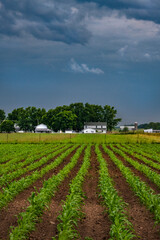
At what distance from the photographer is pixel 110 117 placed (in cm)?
12756

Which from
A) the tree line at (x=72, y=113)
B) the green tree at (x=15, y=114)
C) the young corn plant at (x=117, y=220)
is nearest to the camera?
the young corn plant at (x=117, y=220)

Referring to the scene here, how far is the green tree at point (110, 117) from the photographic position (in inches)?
4993

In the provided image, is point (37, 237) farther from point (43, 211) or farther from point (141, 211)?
point (141, 211)

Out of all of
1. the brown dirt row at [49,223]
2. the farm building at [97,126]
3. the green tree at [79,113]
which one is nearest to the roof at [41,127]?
the green tree at [79,113]

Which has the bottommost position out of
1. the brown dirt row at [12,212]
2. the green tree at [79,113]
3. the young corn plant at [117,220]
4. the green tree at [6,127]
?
the brown dirt row at [12,212]

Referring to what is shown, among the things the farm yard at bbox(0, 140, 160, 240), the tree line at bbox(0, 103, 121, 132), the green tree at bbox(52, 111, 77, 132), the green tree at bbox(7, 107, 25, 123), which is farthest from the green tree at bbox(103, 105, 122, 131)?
the farm yard at bbox(0, 140, 160, 240)

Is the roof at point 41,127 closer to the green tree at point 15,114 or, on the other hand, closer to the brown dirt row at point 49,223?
the green tree at point 15,114

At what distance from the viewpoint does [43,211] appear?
25.4 ft

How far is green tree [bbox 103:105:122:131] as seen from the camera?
12681 cm

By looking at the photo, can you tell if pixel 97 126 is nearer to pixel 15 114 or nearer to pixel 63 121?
pixel 63 121

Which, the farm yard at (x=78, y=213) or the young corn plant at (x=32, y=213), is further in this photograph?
the farm yard at (x=78, y=213)

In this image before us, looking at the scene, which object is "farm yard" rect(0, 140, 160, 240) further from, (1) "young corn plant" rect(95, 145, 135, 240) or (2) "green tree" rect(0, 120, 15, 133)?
(2) "green tree" rect(0, 120, 15, 133)

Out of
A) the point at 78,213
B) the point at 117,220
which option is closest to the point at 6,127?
the point at 78,213

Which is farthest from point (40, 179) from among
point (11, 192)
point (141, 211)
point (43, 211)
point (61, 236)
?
point (61, 236)
